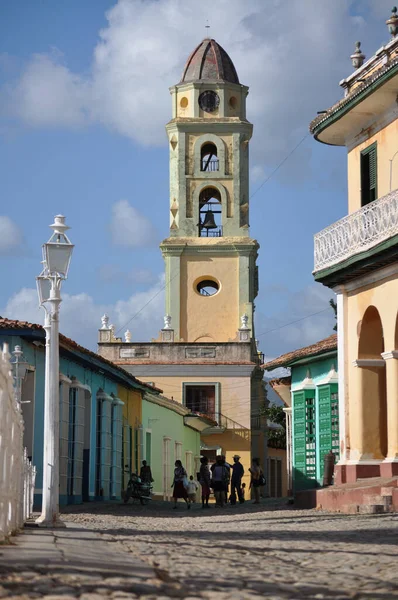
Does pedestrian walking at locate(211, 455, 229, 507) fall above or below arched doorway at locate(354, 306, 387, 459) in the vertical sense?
below

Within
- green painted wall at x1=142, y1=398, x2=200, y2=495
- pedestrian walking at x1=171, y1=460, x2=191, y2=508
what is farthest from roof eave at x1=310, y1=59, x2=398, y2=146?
green painted wall at x1=142, y1=398, x2=200, y2=495

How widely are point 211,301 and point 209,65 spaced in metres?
10.4

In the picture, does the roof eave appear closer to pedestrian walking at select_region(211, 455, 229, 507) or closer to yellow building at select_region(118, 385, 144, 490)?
pedestrian walking at select_region(211, 455, 229, 507)

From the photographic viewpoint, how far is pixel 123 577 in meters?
6.83

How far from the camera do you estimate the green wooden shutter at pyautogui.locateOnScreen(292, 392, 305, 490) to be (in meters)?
28.8

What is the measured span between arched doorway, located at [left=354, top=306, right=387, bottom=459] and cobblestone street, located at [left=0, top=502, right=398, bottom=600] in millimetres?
7330

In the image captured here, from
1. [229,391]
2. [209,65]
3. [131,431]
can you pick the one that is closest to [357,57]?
[131,431]

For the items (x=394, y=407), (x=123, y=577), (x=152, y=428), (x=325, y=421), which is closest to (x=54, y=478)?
(x=394, y=407)

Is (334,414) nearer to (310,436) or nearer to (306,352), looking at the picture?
(306,352)

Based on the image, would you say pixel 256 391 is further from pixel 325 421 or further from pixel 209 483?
pixel 325 421

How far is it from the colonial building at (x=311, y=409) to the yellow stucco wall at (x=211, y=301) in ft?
75.4

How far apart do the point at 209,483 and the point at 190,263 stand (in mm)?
23851

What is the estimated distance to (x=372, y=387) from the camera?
69.9ft

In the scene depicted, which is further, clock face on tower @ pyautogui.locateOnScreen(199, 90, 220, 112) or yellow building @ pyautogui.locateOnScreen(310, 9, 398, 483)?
clock face on tower @ pyautogui.locateOnScreen(199, 90, 220, 112)
